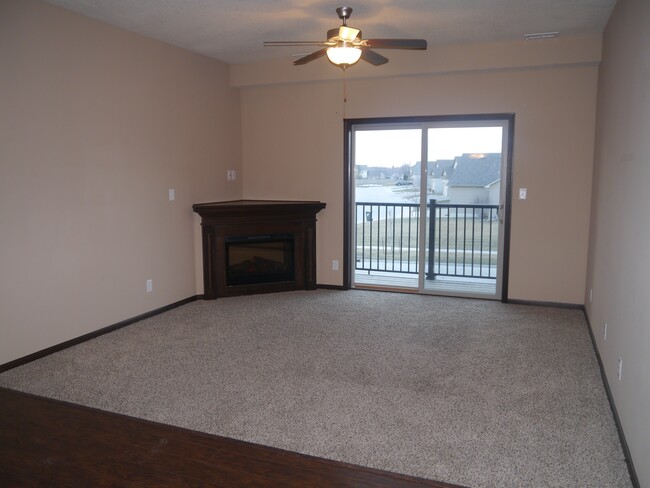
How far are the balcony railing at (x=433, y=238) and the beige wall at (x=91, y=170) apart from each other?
236 centimetres

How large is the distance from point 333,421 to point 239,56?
13.9ft

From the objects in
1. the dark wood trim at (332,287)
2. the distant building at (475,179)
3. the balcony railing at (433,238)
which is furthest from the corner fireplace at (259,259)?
the distant building at (475,179)

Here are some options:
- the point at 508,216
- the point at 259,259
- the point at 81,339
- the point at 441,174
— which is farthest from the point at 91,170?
the point at 508,216

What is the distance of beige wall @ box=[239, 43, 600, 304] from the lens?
16.4 ft

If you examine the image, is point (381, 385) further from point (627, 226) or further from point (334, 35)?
point (334, 35)

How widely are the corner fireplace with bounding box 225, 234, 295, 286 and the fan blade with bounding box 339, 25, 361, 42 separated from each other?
2.81m

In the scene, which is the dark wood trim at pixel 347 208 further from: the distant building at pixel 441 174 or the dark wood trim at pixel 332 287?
the distant building at pixel 441 174

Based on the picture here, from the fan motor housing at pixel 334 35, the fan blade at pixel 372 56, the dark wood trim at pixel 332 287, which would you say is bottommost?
the dark wood trim at pixel 332 287

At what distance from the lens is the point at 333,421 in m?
2.87

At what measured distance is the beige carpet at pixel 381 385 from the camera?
254 centimetres

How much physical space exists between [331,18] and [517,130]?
2.31 m

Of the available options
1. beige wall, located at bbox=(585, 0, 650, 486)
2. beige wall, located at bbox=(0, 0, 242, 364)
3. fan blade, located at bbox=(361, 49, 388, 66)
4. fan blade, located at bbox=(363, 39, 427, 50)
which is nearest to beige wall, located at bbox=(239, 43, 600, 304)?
beige wall, located at bbox=(585, 0, 650, 486)

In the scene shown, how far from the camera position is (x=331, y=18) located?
417 cm

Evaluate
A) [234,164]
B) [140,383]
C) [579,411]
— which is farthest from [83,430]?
[234,164]
